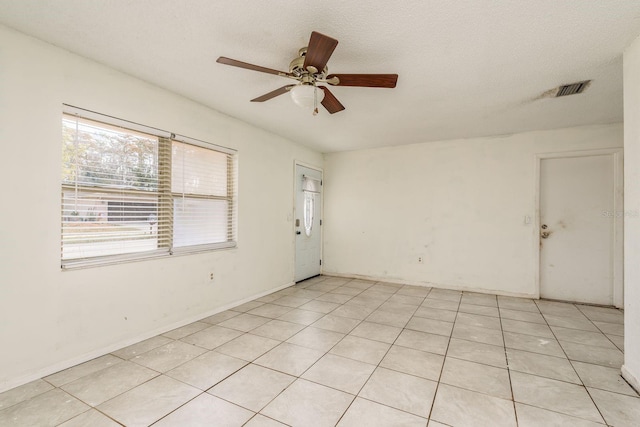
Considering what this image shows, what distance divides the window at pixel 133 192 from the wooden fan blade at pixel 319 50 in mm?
1900

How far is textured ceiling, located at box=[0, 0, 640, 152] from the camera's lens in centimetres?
178

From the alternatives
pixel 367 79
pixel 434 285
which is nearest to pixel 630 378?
pixel 434 285

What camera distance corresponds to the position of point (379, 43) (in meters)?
2.11

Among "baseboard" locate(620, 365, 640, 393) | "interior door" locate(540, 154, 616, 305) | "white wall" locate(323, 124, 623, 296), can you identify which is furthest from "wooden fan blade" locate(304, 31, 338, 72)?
"interior door" locate(540, 154, 616, 305)

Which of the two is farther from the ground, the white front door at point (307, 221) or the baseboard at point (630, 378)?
the white front door at point (307, 221)

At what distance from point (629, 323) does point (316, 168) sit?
14.9 ft

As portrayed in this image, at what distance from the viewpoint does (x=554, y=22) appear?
1871 millimetres

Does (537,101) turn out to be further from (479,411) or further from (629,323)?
(479,411)

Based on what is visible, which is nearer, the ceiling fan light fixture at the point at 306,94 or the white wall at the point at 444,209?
the ceiling fan light fixture at the point at 306,94

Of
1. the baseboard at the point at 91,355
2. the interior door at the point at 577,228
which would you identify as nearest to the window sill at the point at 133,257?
the baseboard at the point at 91,355

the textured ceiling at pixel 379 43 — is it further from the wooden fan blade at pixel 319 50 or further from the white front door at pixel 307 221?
the white front door at pixel 307 221

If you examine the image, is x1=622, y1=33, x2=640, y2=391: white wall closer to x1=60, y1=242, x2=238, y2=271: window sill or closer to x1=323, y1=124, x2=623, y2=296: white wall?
x1=323, y1=124, x2=623, y2=296: white wall

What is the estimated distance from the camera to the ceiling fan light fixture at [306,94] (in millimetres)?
2166

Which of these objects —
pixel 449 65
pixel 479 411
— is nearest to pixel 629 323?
pixel 479 411
